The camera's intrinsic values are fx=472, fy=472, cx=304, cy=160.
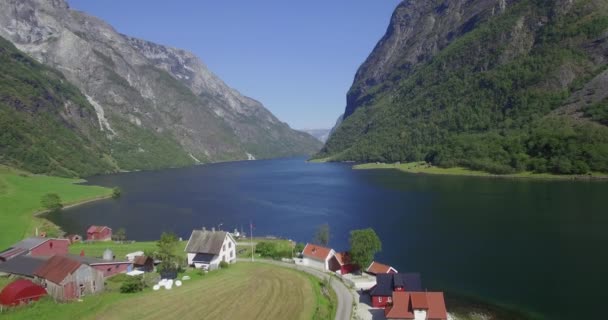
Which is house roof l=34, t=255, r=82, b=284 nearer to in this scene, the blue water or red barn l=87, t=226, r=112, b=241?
red barn l=87, t=226, r=112, b=241

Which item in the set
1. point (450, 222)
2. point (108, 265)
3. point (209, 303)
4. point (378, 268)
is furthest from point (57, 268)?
point (450, 222)

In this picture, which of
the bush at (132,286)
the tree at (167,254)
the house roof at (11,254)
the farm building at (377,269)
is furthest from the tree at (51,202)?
the farm building at (377,269)

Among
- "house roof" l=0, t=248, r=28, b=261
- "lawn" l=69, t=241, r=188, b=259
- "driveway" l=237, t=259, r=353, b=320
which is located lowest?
"driveway" l=237, t=259, r=353, b=320

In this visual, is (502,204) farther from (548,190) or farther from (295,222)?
(295,222)

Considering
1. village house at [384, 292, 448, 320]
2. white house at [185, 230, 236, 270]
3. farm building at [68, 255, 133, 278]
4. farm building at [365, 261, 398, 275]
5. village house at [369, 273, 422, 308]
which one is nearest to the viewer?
village house at [384, 292, 448, 320]

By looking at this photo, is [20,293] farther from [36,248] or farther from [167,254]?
[36,248]

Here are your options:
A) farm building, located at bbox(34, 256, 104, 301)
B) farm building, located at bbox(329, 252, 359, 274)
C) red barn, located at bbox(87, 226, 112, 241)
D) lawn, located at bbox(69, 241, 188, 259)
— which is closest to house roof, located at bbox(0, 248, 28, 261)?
lawn, located at bbox(69, 241, 188, 259)

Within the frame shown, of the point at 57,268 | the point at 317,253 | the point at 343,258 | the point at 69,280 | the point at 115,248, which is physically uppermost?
the point at 57,268
